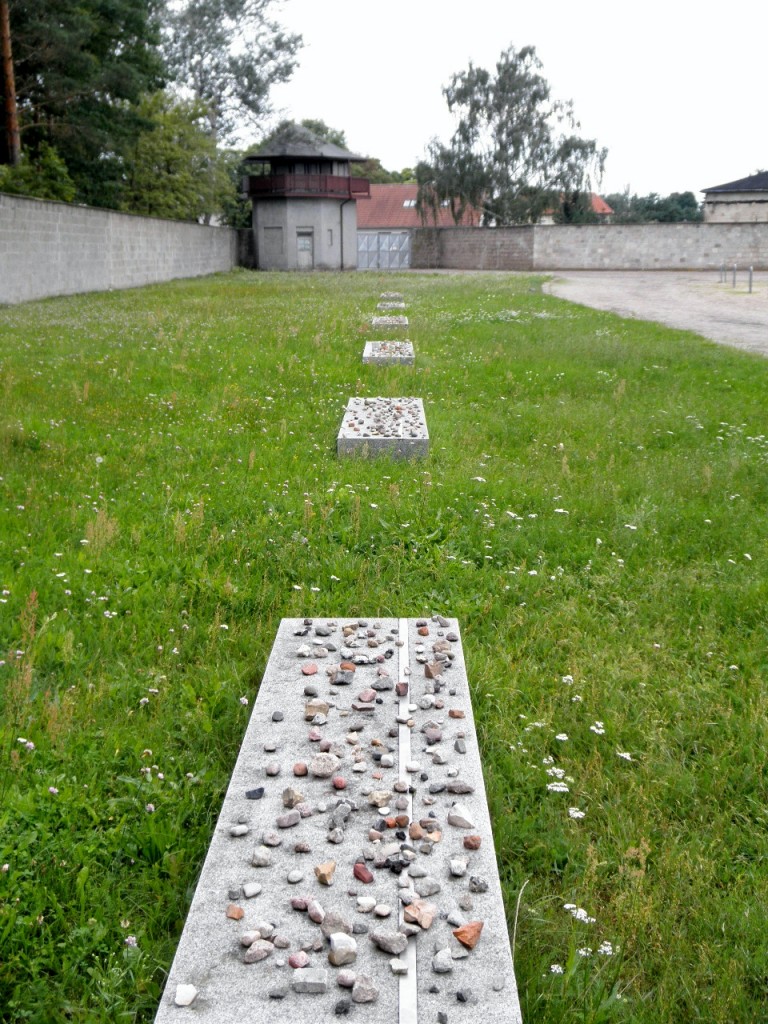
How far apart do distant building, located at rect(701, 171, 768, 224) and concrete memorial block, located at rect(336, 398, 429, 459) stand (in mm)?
60753

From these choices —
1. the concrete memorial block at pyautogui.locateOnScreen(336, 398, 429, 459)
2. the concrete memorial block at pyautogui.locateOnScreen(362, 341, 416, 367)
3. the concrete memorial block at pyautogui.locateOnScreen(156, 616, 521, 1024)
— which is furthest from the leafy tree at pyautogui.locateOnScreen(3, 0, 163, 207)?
the concrete memorial block at pyautogui.locateOnScreen(156, 616, 521, 1024)

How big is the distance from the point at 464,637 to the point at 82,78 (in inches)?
1200

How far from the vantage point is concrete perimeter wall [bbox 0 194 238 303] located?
2202 cm

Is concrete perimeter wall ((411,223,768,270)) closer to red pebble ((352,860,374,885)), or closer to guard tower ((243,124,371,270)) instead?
guard tower ((243,124,371,270))

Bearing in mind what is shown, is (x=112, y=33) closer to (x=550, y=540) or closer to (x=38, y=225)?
(x=38, y=225)

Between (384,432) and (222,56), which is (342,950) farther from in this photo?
(222,56)

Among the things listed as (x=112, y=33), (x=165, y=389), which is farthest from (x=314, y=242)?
(x=165, y=389)

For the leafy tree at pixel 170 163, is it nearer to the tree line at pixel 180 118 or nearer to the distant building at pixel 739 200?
the tree line at pixel 180 118

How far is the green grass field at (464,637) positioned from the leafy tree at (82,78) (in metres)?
21.9

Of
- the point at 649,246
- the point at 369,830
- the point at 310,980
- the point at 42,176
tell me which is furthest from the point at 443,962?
the point at 649,246

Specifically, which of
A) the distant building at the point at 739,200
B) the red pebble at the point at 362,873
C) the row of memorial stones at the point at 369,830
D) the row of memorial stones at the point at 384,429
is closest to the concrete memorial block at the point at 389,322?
the row of memorial stones at the point at 384,429

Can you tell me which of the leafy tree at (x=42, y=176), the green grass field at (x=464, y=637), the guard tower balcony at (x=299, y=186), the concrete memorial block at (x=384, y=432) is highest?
the guard tower balcony at (x=299, y=186)

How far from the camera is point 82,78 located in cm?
2977

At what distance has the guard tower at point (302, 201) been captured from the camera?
5156cm
